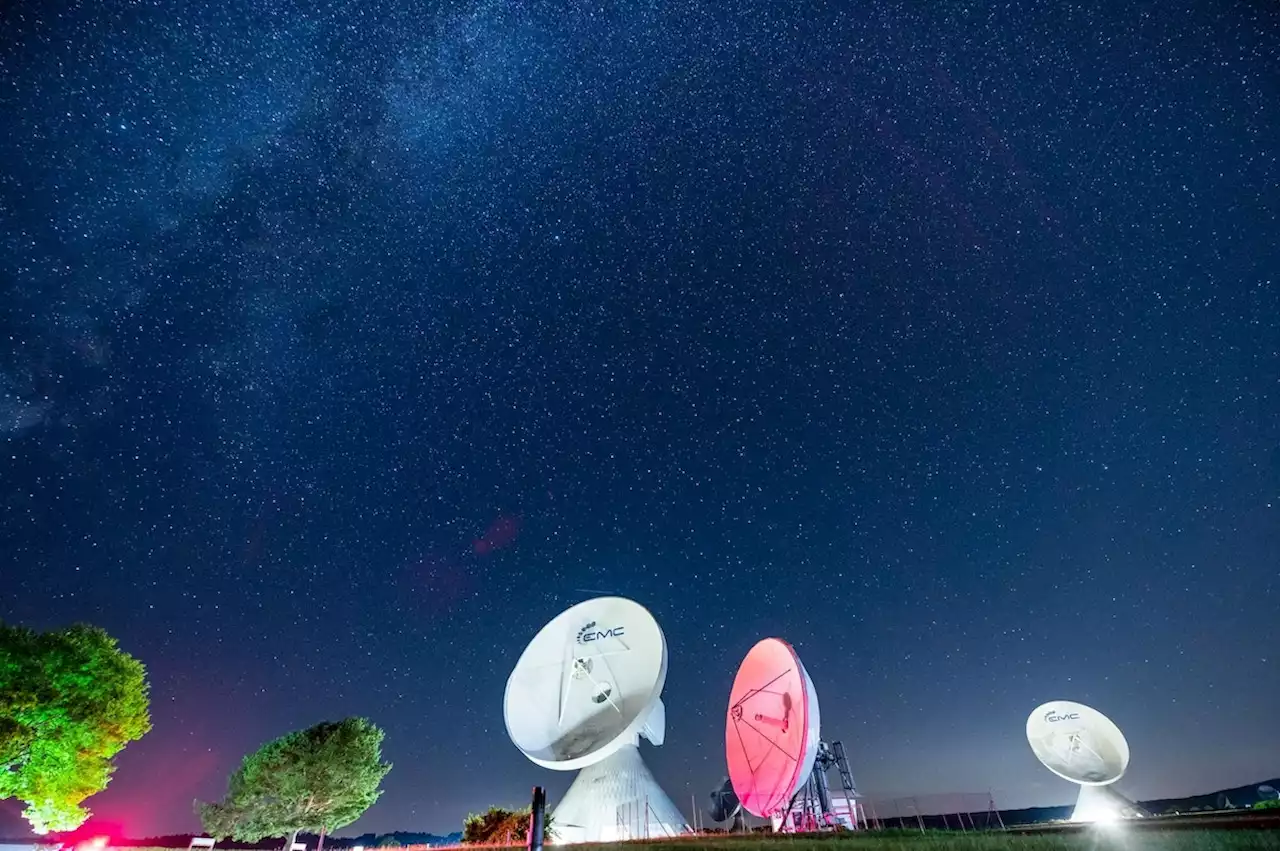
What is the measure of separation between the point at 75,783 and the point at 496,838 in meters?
18.1

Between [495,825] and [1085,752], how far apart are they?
93.2 feet

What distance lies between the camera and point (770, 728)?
20.1 metres

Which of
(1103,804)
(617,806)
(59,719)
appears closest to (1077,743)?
(1103,804)

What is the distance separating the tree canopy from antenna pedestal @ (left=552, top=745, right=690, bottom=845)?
26.6 ft

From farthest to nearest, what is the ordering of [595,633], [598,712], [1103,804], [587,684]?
1. [1103,804]
2. [595,633]
3. [587,684]
4. [598,712]

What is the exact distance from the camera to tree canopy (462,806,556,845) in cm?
3269

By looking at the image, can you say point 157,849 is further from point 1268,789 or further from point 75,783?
point 1268,789

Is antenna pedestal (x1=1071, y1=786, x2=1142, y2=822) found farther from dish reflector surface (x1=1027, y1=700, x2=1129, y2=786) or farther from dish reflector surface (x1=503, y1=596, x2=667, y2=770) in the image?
dish reflector surface (x1=503, y1=596, x2=667, y2=770)

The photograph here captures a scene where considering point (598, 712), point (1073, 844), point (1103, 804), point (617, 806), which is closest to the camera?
point (1073, 844)

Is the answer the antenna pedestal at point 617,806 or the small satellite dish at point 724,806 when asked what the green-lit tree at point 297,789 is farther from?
the small satellite dish at point 724,806

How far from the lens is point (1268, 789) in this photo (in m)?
38.8

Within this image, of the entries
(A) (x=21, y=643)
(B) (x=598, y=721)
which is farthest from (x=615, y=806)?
(A) (x=21, y=643)

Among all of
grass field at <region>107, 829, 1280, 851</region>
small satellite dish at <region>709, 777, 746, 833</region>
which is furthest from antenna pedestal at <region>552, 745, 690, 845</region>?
grass field at <region>107, 829, 1280, 851</region>

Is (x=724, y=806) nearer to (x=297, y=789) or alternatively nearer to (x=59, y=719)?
(x=297, y=789)
